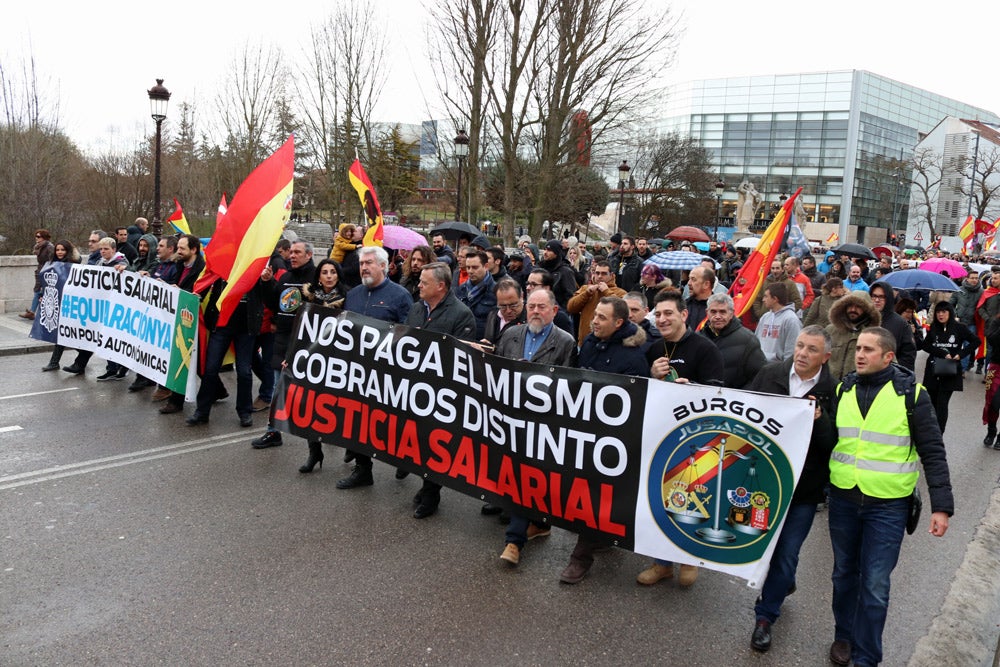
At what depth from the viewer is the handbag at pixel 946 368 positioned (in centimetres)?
802

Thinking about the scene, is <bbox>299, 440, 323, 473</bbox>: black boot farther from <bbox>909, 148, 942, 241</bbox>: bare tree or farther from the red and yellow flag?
<bbox>909, 148, 942, 241</bbox>: bare tree

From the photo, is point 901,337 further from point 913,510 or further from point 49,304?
point 49,304

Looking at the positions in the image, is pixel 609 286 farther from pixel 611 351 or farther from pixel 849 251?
pixel 849 251

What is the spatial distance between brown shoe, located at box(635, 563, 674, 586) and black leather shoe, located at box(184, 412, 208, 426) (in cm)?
495

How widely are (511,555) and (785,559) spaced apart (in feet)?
5.42

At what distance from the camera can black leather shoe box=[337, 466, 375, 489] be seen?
6.06 m

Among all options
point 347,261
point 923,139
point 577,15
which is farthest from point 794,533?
point 923,139

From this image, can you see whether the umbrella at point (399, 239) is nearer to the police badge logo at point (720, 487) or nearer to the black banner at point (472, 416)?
the black banner at point (472, 416)

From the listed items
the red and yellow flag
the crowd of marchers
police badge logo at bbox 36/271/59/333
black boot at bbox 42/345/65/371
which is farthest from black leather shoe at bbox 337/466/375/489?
black boot at bbox 42/345/65/371

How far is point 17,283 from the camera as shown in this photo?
15086 mm

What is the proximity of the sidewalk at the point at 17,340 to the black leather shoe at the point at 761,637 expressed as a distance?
1137cm

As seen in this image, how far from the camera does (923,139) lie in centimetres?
8481

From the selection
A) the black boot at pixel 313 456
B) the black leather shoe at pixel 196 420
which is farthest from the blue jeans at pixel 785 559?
the black leather shoe at pixel 196 420

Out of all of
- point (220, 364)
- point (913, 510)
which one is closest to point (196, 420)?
point (220, 364)
